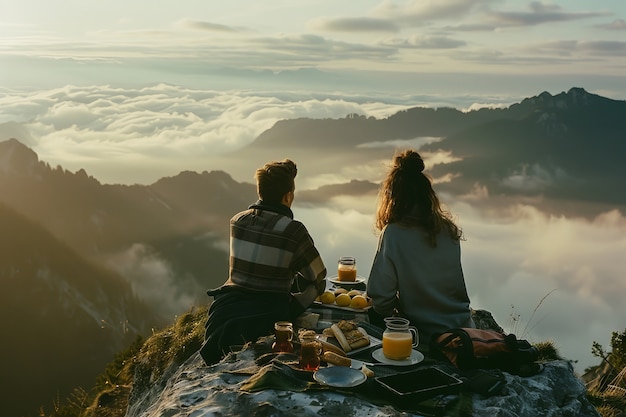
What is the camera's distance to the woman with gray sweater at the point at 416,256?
6.46 meters

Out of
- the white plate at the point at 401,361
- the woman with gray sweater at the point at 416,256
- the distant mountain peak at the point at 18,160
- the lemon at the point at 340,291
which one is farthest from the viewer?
the distant mountain peak at the point at 18,160

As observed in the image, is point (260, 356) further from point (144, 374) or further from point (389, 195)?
point (144, 374)

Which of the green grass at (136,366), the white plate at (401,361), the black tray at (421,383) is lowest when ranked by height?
the green grass at (136,366)

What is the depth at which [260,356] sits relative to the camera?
5.34 m

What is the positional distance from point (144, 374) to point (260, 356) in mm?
4827

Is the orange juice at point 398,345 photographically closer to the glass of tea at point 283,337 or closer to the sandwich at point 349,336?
the sandwich at point 349,336

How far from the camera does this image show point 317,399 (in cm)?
426

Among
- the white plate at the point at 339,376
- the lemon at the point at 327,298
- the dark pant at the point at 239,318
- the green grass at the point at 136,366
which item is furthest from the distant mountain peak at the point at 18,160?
the white plate at the point at 339,376

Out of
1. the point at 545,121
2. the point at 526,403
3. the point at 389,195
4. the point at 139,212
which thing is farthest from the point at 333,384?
the point at 545,121

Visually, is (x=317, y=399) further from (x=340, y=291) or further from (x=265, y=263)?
(x=340, y=291)

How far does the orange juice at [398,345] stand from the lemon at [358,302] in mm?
1696

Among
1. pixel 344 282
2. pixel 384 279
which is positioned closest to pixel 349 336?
pixel 384 279

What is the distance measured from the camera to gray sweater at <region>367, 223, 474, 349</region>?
Answer: 21.2ft

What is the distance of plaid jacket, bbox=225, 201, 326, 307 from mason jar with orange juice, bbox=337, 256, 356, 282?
100 cm
